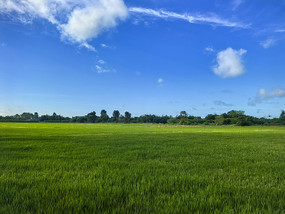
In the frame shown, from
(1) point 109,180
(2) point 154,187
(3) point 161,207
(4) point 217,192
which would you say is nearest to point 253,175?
(4) point 217,192

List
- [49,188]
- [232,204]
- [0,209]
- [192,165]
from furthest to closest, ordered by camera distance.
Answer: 1. [192,165]
2. [49,188]
3. [232,204]
4. [0,209]

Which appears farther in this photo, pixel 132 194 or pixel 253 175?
pixel 253 175

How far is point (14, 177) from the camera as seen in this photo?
4129mm

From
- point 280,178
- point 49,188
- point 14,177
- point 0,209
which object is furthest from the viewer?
point 280,178

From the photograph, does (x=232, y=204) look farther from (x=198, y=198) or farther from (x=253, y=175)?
(x=253, y=175)

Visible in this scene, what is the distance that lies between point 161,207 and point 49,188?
7.37 ft

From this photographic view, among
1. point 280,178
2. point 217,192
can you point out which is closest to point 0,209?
point 217,192

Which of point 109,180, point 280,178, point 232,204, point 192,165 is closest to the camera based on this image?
point 232,204

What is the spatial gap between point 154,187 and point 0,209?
2638 mm

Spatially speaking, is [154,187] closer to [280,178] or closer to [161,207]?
[161,207]

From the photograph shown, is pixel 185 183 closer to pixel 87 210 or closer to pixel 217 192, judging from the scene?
pixel 217 192

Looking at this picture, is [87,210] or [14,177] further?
[14,177]

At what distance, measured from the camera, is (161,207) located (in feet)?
9.03

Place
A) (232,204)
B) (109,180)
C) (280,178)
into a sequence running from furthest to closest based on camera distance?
1. (280,178)
2. (109,180)
3. (232,204)
